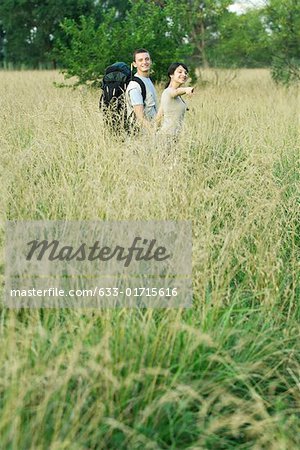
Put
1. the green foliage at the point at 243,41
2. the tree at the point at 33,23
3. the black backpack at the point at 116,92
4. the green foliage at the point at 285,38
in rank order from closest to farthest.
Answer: the black backpack at the point at 116,92
the green foliage at the point at 285,38
the green foliage at the point at 243,41
the tree at the point at 33,23

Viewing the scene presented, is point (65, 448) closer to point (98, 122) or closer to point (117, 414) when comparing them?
point (117, 414)

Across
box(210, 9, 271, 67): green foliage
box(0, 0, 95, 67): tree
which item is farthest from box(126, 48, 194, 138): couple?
box(0, 0, 95, 67): tree

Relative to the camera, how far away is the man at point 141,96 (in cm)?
523

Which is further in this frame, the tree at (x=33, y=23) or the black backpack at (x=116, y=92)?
the tree at (x=33, y=23)

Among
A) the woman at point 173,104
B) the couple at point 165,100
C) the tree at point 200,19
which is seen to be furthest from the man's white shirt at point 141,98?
the tree at point 200,19

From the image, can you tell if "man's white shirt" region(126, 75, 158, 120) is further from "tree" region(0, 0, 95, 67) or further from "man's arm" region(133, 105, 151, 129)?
"tree" region(0, 0, 95, 67)

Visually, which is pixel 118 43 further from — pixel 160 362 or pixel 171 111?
pixel 160 362

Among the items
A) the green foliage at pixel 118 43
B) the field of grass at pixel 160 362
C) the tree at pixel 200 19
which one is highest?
the tree at pixel 200 19

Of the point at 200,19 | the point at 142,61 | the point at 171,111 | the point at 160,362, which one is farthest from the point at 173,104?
the point at 200,19

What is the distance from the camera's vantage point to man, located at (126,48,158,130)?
523 centimetres

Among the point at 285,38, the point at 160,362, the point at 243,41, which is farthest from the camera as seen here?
the point at 243,41

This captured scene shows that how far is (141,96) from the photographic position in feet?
17.4

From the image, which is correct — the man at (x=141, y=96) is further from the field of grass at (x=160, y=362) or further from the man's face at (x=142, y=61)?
the field of grass at (x=160, y=362)

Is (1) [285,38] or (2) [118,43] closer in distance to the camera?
(2) [118,43]
